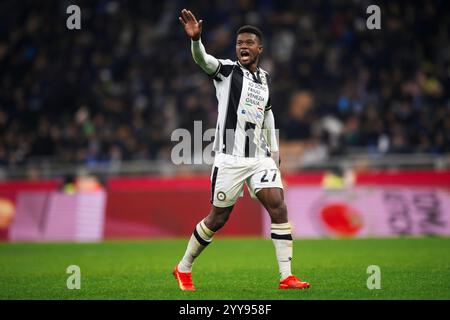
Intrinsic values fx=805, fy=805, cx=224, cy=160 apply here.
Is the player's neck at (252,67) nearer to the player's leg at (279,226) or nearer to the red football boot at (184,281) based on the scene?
the player's leg at (279,226)

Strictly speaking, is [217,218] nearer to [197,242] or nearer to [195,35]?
[197,242]

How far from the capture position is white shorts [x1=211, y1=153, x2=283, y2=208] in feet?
25.7

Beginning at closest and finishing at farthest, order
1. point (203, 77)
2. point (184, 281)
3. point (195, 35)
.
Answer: point (195, 35)
point (184, 281)
point (203, 77)

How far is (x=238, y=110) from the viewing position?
309 inches

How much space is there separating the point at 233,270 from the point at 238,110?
9.48 feet

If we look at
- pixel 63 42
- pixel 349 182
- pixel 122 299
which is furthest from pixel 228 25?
pixel 122 299

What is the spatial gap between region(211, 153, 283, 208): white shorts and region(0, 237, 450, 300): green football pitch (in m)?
0.91

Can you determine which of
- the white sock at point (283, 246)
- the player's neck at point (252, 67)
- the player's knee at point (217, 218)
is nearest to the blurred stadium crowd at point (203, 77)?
the player's neck at point (252, 67)

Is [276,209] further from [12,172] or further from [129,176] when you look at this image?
[12,172]

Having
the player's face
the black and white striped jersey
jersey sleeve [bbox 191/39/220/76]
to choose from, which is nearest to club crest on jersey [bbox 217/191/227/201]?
the black and white striped jersey

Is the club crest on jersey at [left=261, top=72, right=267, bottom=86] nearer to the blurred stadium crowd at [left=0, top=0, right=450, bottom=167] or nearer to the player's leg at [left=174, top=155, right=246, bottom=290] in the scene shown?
the player's leg at [left=174, top=155, right=246, bottom=290]

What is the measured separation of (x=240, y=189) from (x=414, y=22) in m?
14.7

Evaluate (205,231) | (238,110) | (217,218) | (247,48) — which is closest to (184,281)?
(205,231)

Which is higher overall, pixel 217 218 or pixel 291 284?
pixel 217 218
